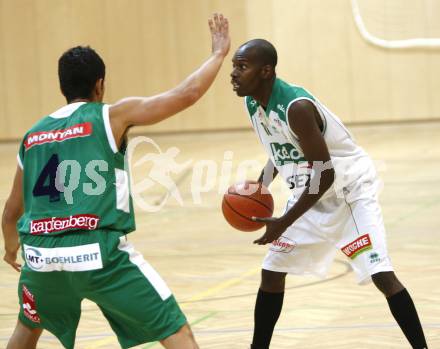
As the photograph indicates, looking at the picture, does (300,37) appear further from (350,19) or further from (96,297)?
(96,297)

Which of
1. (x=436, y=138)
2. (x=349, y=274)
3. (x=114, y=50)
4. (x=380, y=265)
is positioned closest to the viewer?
(x=380, y=265)

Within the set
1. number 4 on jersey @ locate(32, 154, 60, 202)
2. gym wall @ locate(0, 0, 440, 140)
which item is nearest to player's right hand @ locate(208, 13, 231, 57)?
number 4 on jersey @ locate(32, 154, 60, 202)

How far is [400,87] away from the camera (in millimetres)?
18656

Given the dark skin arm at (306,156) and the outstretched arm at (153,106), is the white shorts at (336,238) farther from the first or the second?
the outstretched arm at (153,106)

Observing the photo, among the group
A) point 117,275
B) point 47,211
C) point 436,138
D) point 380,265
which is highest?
point 47,211

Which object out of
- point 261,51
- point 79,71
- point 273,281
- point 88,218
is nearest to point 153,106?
point 79,71

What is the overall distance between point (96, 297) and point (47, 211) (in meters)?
0.40

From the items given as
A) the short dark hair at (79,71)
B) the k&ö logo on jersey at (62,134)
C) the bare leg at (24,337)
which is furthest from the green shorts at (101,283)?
the short dark hair at (79,71)

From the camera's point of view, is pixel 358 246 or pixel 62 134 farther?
pixel 358 246

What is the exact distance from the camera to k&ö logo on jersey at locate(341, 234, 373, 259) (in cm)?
445

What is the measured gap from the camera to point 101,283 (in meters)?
3.50

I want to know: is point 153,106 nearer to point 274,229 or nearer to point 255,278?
point 274,229

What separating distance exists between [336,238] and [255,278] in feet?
8.98

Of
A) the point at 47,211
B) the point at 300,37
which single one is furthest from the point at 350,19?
the point at 47,211
